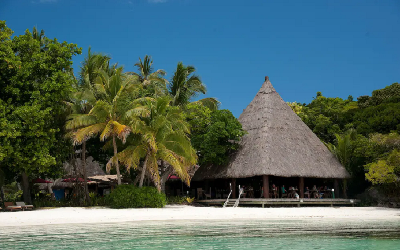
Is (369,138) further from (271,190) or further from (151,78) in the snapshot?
(151,78)

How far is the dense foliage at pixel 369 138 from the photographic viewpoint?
19.1 metres

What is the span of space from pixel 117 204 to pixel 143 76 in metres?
12.2

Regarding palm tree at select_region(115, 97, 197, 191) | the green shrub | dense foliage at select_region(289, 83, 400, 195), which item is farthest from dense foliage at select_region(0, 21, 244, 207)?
dense foliage at select_region(289, 83, 400, 195)

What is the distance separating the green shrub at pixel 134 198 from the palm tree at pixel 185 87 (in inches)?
311

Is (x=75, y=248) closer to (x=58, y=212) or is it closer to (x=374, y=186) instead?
(x=58, y=212)

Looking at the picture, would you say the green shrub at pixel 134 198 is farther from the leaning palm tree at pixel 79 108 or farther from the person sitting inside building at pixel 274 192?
the person sitting inside building at pixel 274 192

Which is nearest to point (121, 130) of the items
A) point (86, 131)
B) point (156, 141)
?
point (86, 131)

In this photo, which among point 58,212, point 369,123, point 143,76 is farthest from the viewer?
point 143,76

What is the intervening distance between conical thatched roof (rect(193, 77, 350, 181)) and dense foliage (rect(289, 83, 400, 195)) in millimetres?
954

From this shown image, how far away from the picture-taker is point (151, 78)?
86.5 ft

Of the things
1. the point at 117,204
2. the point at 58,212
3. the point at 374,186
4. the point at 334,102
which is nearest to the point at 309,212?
the point at 374,186

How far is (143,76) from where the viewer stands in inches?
1133

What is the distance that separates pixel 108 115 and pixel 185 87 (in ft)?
27.6

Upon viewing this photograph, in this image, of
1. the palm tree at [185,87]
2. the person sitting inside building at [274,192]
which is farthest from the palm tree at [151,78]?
the person sitting inside building at [274,192]
